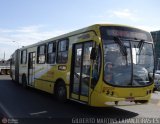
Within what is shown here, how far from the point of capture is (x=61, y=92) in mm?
13477

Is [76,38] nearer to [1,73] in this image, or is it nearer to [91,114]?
[91,114]

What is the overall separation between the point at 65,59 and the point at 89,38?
237 cm

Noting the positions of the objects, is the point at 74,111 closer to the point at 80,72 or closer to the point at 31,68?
the point at 80,72

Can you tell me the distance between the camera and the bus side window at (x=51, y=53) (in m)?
14.9

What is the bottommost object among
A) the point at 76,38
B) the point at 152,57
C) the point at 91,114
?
the point at 91,114

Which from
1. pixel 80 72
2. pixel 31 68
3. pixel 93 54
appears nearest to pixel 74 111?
pixel 80 72

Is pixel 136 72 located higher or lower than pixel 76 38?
lower

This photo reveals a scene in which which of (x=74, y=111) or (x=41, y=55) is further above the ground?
(x=41, y=55)

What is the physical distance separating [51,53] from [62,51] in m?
1.66

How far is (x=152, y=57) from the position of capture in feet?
37.2

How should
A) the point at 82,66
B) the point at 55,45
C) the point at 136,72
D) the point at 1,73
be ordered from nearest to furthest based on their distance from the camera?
the point at 136,72, the point at 82,66, the point at 55,45, the point at 1,73

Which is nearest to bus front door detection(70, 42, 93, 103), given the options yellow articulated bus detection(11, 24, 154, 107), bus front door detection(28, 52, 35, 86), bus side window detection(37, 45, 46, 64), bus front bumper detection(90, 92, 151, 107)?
yellow articulated bus detection(11, 24, 154, 107)

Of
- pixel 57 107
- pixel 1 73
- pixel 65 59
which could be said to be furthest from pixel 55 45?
pixel 1 73

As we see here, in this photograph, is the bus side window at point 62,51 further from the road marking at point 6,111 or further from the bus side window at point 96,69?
the road marking at point 6,111
